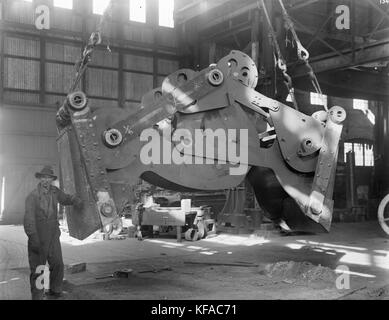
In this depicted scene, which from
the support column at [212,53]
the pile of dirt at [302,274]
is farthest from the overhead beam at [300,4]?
the pile of dirt at [302,274]

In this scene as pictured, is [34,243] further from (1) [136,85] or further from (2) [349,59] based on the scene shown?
(1) [136,85]

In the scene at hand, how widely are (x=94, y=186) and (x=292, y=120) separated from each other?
2.31 meters

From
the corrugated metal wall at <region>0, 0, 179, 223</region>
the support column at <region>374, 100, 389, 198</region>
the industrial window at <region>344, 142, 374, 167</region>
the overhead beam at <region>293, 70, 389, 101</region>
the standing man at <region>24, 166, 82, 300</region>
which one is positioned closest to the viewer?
the standing man at <region>24, 166, 82, 300</region>

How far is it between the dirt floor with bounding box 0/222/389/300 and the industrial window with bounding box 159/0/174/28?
1148cm

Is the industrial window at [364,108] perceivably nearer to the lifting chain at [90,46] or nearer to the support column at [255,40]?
the support column at [255,40]

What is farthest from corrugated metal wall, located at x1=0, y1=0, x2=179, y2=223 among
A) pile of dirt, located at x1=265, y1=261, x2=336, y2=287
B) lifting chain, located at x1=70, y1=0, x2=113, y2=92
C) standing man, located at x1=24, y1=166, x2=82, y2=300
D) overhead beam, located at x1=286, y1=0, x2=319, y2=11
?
lifting chain, located at x1=70, y1=0, x2=113, y2=92

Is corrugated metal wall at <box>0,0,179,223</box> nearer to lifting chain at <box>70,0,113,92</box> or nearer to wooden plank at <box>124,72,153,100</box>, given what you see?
wooden plank at <box>124,72,153,100</box>

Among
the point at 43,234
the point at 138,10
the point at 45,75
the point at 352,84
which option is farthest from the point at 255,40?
the point at 43,234

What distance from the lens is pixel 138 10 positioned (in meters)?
19.3

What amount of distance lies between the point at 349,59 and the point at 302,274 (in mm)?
6520

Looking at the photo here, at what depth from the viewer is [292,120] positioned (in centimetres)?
530

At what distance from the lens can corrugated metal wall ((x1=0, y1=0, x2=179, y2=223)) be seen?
55.4 feet

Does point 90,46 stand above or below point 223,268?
above

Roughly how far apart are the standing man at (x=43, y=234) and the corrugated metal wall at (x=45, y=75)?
12.5 metres
